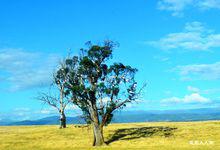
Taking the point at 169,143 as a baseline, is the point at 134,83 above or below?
above

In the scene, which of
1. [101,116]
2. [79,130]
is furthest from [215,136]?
[79,130]

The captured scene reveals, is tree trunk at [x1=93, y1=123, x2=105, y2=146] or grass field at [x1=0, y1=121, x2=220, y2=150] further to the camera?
tree trunk at [x1=93, y1=123, x2=105, y2=146]

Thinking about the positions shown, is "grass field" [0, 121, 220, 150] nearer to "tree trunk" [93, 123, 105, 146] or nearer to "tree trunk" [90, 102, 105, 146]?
"tree trunk" [93, 123, 105, 146]

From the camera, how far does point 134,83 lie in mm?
76875

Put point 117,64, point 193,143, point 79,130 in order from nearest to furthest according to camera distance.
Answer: point 193,143
point 117,64
point 79,130

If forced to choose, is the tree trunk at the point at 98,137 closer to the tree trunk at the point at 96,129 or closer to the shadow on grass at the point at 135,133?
the tree trunk at the point at 96,129

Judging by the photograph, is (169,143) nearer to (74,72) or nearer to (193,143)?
(193,143)

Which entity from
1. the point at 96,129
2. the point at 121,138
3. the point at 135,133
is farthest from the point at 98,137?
the point at 135,133

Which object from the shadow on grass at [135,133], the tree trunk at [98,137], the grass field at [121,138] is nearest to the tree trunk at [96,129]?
the tree trunk at [98,137]

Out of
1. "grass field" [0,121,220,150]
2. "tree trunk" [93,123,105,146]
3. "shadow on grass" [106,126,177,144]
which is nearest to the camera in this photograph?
"grass field" [0,121,220,150]

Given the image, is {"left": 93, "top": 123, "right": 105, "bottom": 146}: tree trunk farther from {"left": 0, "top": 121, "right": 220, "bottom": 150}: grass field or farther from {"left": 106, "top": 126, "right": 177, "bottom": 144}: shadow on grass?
{"left": 106, "top": 126, "right": 177, "bottom": 144}: shadow on grass

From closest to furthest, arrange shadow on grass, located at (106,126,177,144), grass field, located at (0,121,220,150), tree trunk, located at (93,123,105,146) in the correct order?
grass field, located at (0,121,220,150) → tree trunk, located at (93,123,105,146) → shadow on grass, located at (106,126,177,144)

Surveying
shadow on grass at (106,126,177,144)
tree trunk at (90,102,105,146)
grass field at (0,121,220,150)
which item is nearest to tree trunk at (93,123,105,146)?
tree trunk at (90,102,105,146)

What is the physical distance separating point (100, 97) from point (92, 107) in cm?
236
